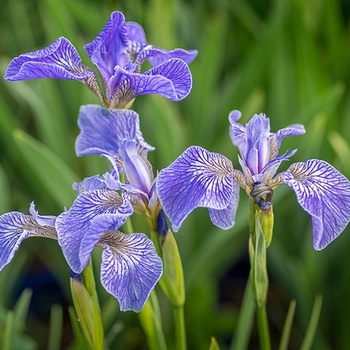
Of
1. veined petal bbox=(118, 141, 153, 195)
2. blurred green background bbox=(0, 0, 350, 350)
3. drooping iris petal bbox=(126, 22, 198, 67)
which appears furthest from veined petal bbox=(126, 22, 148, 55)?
blurred green background bbox=(0, 0, 350, 350)

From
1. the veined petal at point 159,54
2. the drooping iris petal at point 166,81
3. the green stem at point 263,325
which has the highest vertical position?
the veined petal at point 159,54

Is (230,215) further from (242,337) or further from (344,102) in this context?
(344,102)

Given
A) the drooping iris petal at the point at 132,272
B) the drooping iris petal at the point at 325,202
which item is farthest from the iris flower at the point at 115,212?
the drooping iris petal at the point at 325,202

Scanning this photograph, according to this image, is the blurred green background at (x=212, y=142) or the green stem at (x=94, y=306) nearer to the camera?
the green stem at (x=94, y=306)

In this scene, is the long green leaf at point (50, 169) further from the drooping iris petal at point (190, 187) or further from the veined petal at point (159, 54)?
the drooping iris petal at point (190, 187)

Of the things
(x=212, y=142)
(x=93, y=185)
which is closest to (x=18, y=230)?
(x=93, y=185)
